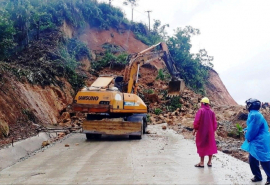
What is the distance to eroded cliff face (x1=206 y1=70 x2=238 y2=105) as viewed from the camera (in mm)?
38594

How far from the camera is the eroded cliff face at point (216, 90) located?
1519 inches

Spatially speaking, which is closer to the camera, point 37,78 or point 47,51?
point 37,78

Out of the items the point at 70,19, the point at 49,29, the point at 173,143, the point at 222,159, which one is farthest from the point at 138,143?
the point at 70,19

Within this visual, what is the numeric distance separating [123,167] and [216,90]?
117ft

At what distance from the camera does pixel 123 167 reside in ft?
23.4

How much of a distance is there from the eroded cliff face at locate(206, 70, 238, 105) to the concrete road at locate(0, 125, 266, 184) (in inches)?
1152

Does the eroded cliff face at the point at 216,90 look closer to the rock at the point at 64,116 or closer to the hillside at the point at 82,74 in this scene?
the hillside at the point at 82,74

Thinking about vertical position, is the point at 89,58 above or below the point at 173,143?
above

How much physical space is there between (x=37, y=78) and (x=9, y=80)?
10.4ft

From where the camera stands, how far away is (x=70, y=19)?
28.8 m

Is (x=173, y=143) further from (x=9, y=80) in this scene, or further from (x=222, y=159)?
(x=9, y=80)

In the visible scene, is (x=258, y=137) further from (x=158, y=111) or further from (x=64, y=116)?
(x=158, y=111)

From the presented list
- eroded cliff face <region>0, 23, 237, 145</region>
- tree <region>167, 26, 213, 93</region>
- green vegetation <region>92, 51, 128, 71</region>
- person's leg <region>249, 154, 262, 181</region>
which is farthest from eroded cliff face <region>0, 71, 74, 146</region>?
tree <region>167, 26, 213, 93</region>

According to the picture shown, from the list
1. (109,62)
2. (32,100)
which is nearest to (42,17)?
(109,62)
